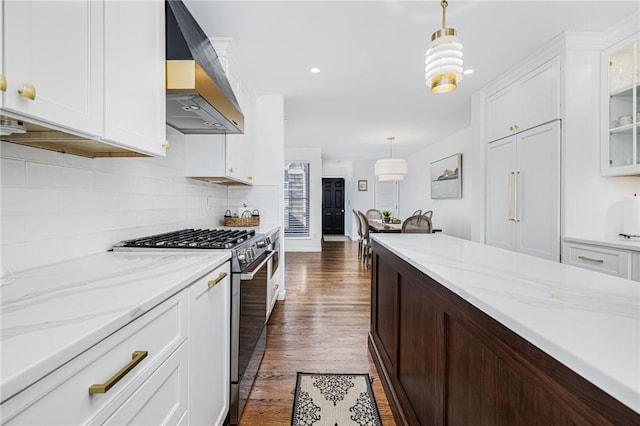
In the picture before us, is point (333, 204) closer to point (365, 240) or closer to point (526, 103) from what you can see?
point (365, 240)

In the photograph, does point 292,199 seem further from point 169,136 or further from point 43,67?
point 43,67

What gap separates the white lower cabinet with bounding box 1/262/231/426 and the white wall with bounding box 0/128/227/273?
0.63 metres

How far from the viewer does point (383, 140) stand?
643 cm

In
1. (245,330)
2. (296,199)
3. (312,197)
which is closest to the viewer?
(245,330)

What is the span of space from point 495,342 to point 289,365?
168 cm

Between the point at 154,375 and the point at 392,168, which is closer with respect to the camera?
the point at 154,375

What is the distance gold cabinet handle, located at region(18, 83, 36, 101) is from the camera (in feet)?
2.44

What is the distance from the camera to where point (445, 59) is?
1.57 metres

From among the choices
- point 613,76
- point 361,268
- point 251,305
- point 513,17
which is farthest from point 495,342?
point 361,268

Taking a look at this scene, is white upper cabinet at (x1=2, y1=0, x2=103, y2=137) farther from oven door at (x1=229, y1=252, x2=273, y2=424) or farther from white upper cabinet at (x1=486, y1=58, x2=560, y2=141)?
white upper cabinet at (x1=486, y1=58, x2=560, y2=141)

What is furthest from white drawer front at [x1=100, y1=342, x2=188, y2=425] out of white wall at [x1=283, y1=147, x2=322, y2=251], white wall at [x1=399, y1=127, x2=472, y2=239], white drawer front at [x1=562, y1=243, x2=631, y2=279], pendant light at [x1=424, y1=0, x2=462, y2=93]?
white wall at [x1=283, y1=147, x2=322, y2=251]

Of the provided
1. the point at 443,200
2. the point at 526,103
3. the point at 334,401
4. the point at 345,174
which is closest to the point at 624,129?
the point at 526,103

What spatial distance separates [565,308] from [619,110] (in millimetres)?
2792

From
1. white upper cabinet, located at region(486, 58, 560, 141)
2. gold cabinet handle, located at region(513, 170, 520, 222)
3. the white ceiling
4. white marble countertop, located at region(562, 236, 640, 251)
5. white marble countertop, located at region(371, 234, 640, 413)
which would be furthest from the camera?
gold cabinet handle, located at region(513, 170, 520, 222)
